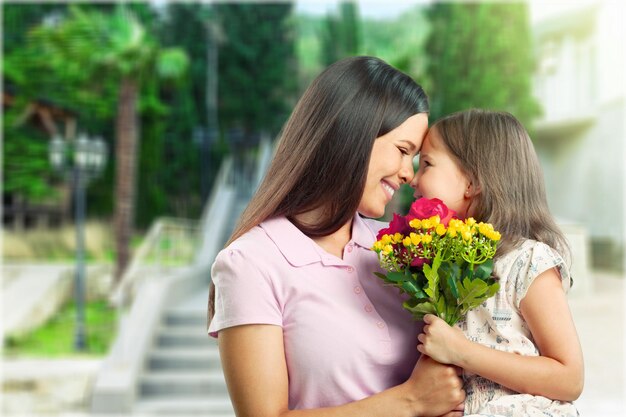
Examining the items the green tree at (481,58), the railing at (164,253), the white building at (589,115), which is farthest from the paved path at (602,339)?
the green tree at (481,58)

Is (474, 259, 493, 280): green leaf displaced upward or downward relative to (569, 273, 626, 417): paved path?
upward

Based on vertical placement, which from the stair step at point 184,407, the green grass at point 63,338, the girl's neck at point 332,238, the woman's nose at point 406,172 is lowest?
the green grass at point 63,338

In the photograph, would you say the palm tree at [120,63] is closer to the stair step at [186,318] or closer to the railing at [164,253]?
the railing at [164,253]

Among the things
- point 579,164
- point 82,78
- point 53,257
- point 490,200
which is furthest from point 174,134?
point 490,200

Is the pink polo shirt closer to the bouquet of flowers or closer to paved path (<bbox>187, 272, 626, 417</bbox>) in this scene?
the bouquet of flowers

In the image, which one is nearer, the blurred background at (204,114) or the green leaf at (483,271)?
the green leaf at (483,271)

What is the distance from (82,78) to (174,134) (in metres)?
1.57

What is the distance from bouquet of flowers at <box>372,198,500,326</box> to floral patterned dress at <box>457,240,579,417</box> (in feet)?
0.19

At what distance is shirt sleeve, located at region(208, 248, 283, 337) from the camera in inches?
45.6

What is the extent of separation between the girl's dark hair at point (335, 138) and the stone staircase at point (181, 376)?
587 cm

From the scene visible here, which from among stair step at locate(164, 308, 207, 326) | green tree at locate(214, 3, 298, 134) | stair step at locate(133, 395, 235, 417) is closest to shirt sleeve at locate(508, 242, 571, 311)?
stair step at locate(133, 395, 235, 417)

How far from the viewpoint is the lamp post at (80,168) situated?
29.3ft

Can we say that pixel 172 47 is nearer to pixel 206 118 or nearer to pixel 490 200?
pixel 206 118

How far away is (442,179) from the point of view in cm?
133
